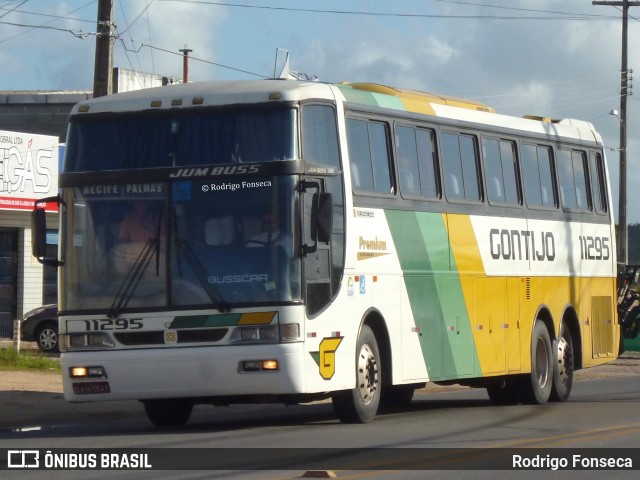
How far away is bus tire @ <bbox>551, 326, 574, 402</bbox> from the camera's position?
65.4 feet

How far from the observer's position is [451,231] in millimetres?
17594

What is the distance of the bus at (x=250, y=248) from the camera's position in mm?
14203

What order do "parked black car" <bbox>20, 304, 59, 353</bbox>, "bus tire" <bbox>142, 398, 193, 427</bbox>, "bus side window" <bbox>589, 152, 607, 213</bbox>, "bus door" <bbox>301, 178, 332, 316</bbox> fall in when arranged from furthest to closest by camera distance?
"parked black car" <bbox>20, 304, 59, 353</bbox>, "bus side window" <bbox>589, 152, 607, 213</bbox>, "bus tire" <bbox>142, 398, 193, 427</bbox>, "bus door" <bbox>301, 178, 332, 316</bbox>

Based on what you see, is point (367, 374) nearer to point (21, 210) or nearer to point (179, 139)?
point (179, 139)

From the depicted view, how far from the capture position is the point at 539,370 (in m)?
19.7

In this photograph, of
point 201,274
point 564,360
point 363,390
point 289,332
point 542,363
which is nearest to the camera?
point 289,332

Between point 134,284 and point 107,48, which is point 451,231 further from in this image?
point 107,48

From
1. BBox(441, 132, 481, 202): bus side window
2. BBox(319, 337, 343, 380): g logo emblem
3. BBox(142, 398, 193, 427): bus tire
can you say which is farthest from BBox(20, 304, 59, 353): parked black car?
BBox(319, 337, 343, 380): g logo emblem

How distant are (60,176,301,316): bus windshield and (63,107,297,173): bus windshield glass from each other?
276mm

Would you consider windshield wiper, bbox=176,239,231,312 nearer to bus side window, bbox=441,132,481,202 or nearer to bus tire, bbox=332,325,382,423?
bus tire, bbox=332,325,382,423

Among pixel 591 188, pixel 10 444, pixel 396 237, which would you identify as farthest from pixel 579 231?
pixel 10 444

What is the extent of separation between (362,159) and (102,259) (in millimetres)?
3183

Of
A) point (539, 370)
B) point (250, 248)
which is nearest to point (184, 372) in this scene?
point (250, 248)

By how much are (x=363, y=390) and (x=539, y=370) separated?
5.08 meters
